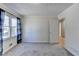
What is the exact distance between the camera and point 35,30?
8.05 meters

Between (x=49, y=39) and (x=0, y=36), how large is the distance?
438cm

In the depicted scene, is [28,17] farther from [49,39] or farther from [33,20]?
[49,39]

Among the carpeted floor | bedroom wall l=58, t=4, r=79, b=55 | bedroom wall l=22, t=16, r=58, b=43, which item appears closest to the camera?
bedroom wall l=58, t=4, r=79, b=55

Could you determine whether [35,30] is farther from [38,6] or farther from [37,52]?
[38,6]

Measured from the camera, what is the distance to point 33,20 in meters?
7.98

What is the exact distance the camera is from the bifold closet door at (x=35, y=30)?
315 inches

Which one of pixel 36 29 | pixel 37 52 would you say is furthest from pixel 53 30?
pixel 37 52

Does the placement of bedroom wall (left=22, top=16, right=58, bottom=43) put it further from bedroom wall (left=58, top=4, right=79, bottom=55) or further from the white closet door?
bedroom wall (left=58, top=4, right=79, bottom=55)

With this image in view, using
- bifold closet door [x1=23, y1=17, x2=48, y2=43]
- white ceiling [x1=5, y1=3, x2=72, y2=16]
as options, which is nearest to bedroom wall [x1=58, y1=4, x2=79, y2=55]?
white ceiling [x1=5, y1=3, x2=72, y2=16]

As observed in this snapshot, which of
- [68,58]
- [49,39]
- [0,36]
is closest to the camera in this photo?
[68,58]

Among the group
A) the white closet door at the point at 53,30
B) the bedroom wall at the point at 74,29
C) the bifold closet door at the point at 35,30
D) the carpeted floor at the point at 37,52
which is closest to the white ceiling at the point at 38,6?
the bedroom wall at the point at 74,29

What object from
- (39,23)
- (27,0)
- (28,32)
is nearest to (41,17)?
(39,23)

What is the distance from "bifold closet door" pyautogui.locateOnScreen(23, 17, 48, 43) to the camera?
7993mm

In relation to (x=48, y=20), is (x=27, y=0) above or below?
below
